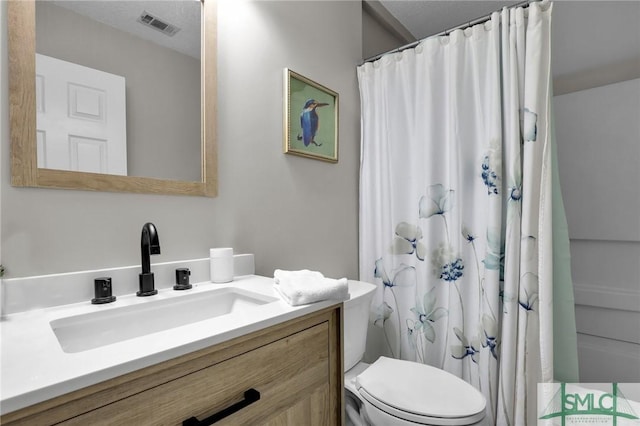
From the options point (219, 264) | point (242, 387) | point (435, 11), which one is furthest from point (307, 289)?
point (435, 11)

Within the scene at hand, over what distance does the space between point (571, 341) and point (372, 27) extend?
2125mm

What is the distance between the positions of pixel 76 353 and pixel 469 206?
1.57 m

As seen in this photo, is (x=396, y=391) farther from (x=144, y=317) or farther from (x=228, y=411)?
(x=144, y=317)

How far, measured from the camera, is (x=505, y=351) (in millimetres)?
1441

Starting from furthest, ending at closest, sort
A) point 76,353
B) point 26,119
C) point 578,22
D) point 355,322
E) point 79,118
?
point 578,22 < point 355,322 < point 79,118 < point 26,119 < point 76,353

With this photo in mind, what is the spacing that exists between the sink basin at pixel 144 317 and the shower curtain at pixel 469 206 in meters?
0.85

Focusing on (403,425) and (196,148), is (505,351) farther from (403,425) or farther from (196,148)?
(196,148)

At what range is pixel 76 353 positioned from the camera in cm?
54

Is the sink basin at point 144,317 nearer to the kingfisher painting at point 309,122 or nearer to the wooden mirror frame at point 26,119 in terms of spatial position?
the wooden mirror frame at point 26,119

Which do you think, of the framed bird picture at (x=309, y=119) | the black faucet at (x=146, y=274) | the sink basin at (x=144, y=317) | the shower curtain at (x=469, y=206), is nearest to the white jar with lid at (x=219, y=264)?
the sink basin at (x=144, y=317)

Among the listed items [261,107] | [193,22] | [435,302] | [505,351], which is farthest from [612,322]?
[193,22]

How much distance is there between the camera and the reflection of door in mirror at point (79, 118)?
0.88 metres

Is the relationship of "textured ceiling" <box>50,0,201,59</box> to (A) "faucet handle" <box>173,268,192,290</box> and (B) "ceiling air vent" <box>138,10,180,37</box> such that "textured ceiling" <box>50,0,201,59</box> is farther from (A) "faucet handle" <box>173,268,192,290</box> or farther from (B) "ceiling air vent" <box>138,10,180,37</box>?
(A) "faucet handle" <box>173,268,192,290</box>

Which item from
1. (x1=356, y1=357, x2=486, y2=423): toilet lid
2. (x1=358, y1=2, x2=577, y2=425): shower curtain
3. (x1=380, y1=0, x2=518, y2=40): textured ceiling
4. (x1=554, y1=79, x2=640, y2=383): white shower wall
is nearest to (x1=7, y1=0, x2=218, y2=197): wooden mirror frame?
(x1=356, y1=357, x2=486, y2=423): toilet lid
